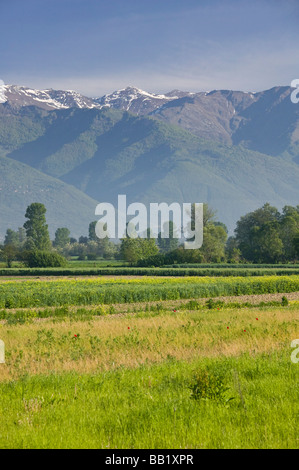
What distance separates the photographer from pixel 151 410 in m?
9.38

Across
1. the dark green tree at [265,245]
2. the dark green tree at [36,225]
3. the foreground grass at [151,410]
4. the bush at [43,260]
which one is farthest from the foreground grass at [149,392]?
the dark green tree at [36,225]

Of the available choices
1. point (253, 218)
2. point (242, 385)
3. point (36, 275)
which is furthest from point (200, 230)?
point (242, 385)

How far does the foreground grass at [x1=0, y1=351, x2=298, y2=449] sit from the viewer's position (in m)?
7.95

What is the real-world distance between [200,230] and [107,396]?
105m

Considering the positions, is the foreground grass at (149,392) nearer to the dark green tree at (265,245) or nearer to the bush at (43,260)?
the bush at (43,260)

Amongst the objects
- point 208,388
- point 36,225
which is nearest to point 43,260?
point 36,225

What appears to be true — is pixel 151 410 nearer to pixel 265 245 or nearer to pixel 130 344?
pixel 130 344

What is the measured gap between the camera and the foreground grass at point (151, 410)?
795 centimetres

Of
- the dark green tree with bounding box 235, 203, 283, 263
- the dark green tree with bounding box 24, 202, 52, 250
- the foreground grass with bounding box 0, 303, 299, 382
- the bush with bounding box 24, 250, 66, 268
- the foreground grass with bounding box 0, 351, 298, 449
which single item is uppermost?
the dark green tree with bounding box 24, 202, 52, 250

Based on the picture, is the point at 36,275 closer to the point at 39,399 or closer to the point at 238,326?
the point at 238,326

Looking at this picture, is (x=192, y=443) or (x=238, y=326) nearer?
(x=192, y=443)

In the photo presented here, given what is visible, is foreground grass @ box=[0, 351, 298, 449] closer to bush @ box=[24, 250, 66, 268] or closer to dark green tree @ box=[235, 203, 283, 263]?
bush @ box=[24, 250, 66, 268]

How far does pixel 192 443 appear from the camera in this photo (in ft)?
25.5

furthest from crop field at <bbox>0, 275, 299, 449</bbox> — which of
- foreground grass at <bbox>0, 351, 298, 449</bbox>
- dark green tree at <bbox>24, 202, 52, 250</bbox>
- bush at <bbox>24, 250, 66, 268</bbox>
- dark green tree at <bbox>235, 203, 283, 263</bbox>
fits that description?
dark green tree at <bbox>24, 202, 52, 250</bbox>
